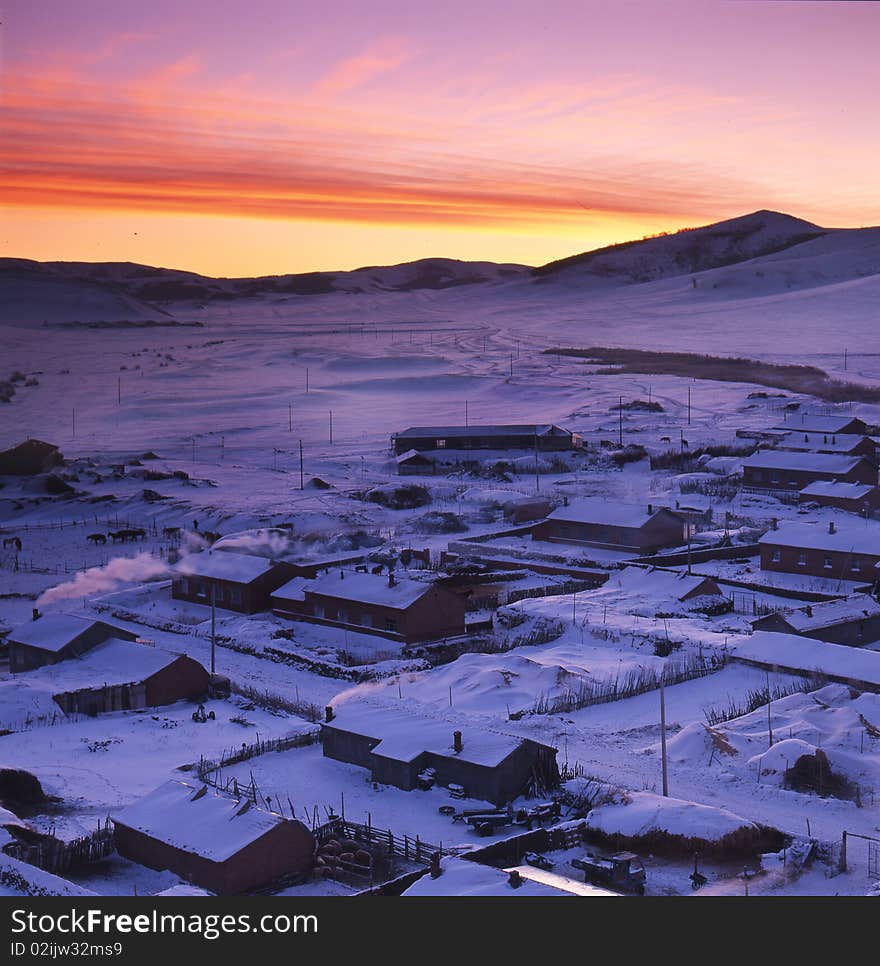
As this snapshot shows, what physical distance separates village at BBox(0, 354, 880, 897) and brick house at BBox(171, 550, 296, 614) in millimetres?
61

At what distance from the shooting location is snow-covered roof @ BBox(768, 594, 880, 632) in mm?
20469

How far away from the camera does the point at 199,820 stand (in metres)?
11.8

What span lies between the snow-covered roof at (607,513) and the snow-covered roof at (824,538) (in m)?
2.94

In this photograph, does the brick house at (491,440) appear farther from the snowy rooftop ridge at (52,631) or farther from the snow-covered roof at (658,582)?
the snowy rooftop ridge at (52,631)

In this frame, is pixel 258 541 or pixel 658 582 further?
pixel 258 541

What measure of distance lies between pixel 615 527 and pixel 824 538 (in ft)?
15.1

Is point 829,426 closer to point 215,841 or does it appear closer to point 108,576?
point 108,576

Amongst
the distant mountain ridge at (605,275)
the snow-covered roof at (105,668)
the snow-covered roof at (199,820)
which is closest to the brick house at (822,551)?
the snow-covered roof at (105,668)

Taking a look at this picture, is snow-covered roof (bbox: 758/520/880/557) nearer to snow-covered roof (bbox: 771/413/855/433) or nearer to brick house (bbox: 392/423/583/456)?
snow-covered roof (bbox: 771/413/855/433)

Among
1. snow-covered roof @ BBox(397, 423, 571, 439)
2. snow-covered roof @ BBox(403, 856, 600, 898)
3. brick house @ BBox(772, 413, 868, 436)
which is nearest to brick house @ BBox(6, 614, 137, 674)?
snow-covered roof @ BBox(403, 856, 600, 898)

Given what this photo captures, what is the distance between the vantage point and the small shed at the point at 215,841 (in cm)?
1117

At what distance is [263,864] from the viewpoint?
37.2 feet

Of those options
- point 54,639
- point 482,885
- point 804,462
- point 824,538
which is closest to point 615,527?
point 824,538

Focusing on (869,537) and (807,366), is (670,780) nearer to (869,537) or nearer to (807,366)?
(869,537)
